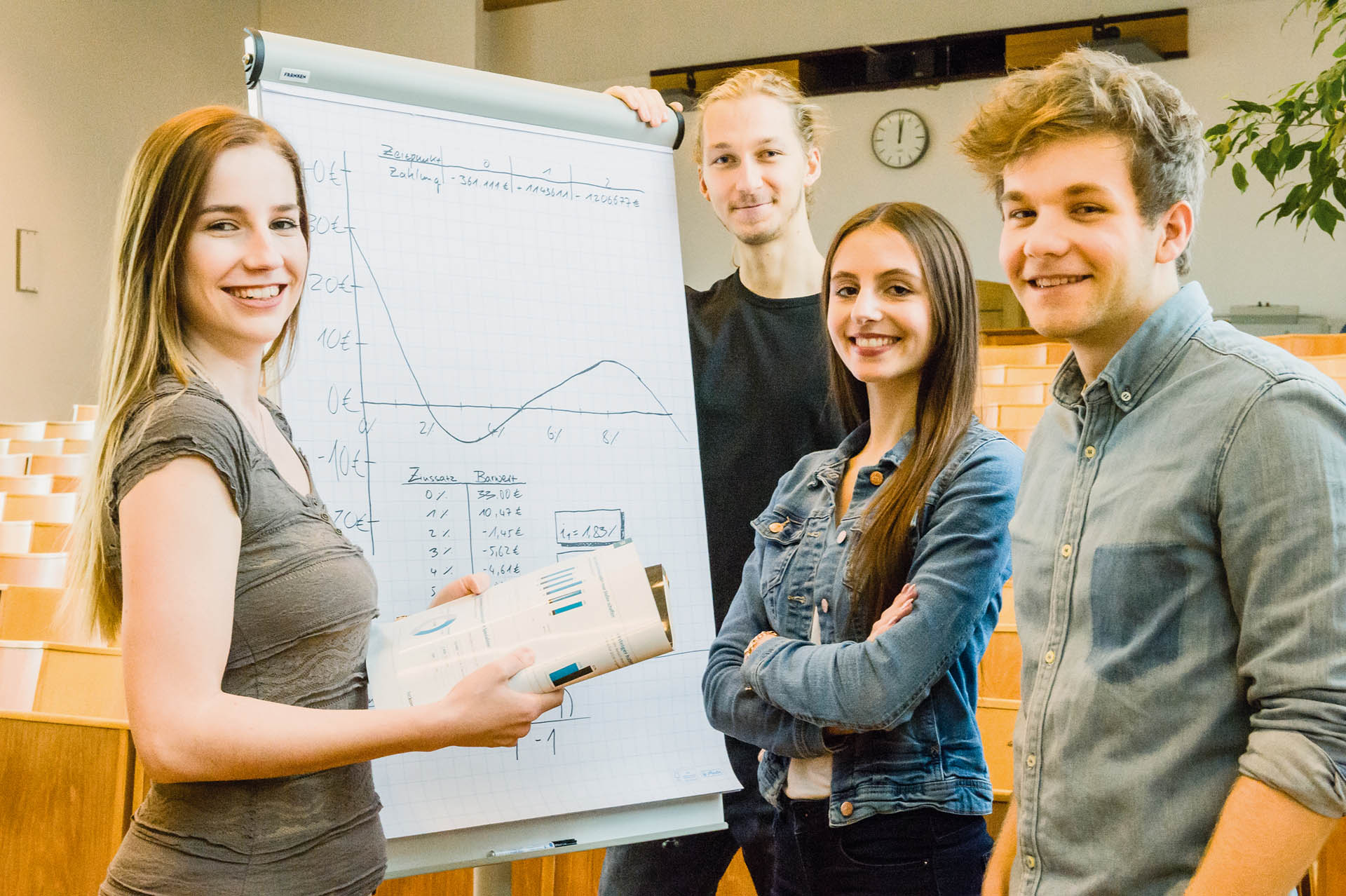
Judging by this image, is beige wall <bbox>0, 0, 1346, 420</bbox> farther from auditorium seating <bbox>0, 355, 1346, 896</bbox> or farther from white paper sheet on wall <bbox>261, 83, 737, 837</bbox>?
white paper sheet on wall <bbox>261, 83, 737, 837</bbox>

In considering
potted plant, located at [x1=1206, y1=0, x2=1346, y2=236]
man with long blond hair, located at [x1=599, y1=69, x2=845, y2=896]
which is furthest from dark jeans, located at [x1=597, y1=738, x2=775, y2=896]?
potted plant, located at [x1=1206, y1=0, x2=1346, y2=236]

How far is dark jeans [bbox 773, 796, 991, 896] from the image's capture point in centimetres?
127

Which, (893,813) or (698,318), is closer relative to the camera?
(893,813)

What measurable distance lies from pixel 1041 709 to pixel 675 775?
0.74 metres

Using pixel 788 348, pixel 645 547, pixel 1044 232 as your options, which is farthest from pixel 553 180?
pixel 1044 232

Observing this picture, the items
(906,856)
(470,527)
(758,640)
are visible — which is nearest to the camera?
(906,856)

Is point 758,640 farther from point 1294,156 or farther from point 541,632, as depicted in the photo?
point 1294,156

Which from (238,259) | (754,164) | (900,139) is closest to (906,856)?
(238,259)

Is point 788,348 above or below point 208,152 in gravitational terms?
below

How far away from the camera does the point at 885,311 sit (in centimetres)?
144

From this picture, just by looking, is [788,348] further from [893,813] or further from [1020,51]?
[1020,51]

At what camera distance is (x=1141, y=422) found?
1.03 meters

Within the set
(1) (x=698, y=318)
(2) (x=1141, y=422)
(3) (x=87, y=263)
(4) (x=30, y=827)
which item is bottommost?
(4) (x=30, y=827)

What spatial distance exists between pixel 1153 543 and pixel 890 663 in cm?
36
